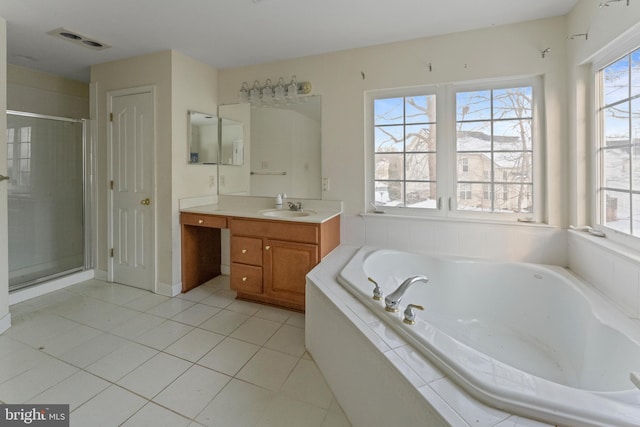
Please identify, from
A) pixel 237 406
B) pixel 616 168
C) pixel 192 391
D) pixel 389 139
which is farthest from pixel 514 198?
pixel 192 391

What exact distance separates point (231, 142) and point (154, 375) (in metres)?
2.23

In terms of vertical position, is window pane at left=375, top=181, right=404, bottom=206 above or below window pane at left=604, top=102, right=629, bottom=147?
below

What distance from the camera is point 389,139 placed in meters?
2.60

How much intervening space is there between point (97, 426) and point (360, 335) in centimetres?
123

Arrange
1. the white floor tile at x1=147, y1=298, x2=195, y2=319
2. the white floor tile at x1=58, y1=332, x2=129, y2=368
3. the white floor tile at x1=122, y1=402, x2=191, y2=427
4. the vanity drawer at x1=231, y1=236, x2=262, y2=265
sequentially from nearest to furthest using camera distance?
1. the white floor tile at x1=122, y1=402, x2=191, y2=427
2. the white floor tile at x1=58, y1=332, x2=129, y2=368
3. the white floor tile at x1=147, y1=298, x2=195, y2=319
4. the vanity drawer at x1=231, y1=236, x2=262, y2=265

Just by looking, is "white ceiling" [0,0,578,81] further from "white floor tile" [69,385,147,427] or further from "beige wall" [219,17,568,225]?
"white floor tile" [69,385,147,427]

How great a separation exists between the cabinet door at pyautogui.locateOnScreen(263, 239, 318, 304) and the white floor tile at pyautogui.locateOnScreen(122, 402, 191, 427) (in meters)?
1.15

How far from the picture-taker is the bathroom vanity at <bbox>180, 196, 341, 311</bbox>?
2357 millimetres

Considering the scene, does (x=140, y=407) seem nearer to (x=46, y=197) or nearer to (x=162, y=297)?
(x=162, y=297)

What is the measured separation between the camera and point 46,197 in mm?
3121

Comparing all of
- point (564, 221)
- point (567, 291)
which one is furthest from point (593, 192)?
point (567, 291)

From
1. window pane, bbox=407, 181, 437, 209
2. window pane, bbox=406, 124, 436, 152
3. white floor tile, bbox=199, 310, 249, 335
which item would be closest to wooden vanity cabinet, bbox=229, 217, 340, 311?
Answer: white floor tile, bbox=199, 310, 249, 335

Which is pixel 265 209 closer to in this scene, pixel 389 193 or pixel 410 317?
pixel 389 193

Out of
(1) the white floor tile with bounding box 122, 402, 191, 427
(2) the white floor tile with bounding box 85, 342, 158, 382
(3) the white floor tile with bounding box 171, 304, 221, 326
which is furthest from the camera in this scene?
(3) the white floor tile with bounding box 171, 304, 221, 326
